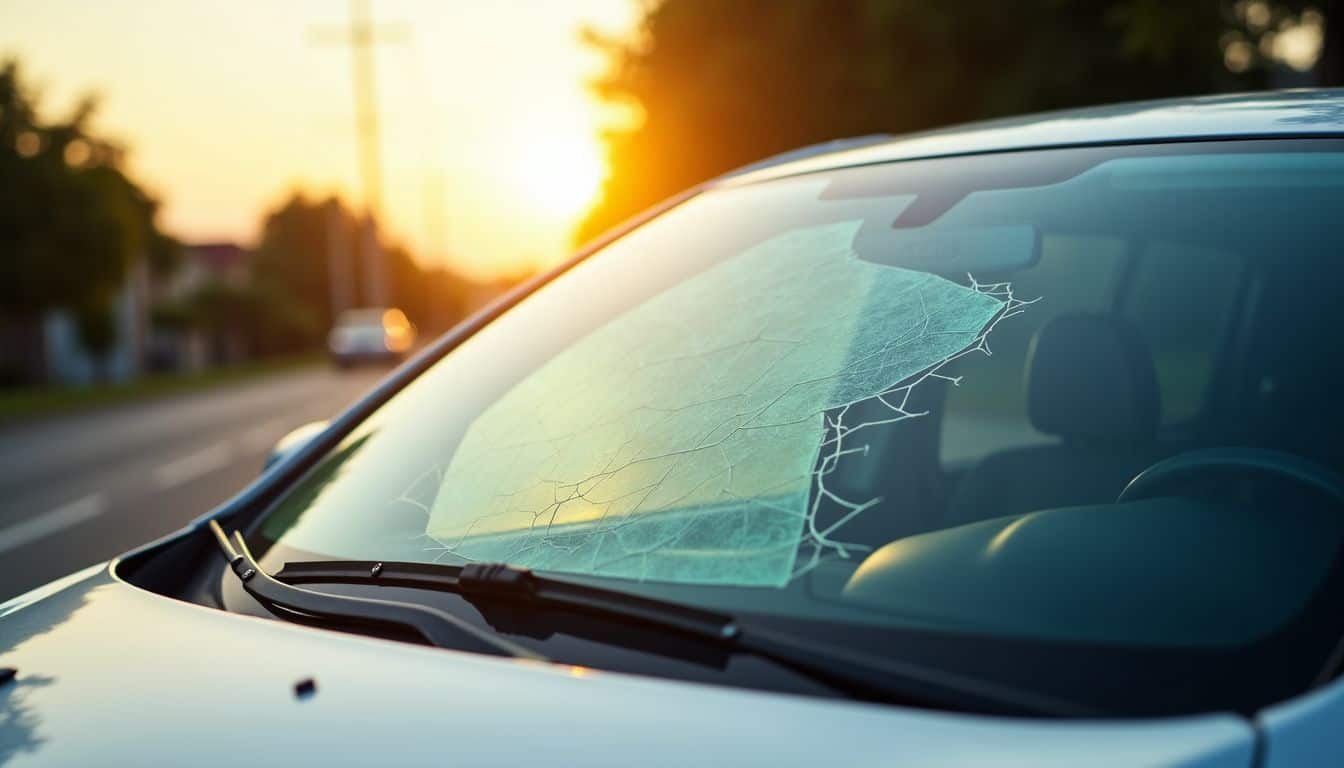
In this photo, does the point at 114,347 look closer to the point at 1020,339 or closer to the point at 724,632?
the point at 1020,339

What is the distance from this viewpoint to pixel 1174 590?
1.16 meters

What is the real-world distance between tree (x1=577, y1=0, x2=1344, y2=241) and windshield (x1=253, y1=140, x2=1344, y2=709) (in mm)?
7384

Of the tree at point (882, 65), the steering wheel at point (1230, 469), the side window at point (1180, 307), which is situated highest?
the tree at point (882, 65)

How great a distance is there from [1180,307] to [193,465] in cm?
1144

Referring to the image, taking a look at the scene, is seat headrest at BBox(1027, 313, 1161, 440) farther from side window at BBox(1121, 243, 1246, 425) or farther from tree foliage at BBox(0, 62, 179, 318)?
tree foliage at BBox(0, 62, 179, 318)

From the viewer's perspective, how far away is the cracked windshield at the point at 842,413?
1.25 metres

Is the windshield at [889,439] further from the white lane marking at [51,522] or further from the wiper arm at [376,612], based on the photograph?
the white lane marking at [51,522]

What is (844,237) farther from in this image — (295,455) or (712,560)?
(295,455)

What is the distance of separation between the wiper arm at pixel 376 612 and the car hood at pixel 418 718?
0.05 m

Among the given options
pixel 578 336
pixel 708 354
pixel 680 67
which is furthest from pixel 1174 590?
pixel 680 67

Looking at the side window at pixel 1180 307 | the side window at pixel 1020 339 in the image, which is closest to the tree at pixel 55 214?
the side window at pixel 1020 339

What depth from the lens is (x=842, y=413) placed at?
141 centimetres

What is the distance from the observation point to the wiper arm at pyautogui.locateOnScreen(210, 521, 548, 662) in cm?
125

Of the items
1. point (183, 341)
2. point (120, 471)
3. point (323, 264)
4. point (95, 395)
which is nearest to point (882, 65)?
point (120, 471)
